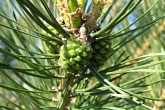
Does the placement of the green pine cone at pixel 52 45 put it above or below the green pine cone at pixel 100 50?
above

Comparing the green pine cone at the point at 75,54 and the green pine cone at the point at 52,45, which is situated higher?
the green pine cone at the point at 52,45

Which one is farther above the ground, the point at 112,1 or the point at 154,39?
the point at 154,39

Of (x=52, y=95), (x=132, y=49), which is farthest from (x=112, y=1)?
(x=132, y=49)

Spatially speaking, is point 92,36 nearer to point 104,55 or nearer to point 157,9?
point 104,55
